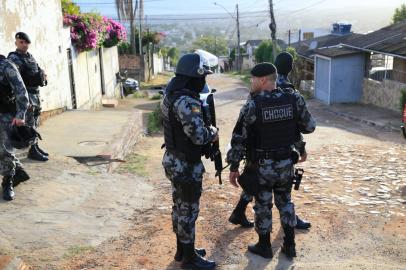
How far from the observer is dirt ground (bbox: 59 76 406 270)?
12.5 feet

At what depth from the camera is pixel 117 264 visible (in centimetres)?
367

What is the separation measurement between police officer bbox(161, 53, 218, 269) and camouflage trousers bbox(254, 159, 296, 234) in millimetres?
529

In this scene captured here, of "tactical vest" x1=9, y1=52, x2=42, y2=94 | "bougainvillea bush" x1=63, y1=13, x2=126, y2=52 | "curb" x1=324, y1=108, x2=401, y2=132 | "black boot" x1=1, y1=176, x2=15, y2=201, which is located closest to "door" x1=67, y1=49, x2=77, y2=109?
"bougainvillea bush" x1=63, y1=13, x2=126, y2=52

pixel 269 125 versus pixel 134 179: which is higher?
pixel 269 125

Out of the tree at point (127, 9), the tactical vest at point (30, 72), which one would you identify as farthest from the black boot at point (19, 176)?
the tree at point (127, 9)

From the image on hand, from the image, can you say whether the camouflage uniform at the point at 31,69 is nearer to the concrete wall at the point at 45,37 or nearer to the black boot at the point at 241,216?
the concrete wall at the point at 45,37

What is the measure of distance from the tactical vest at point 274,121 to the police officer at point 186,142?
40 cm

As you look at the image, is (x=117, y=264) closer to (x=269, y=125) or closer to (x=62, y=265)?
(x=62, y=265)

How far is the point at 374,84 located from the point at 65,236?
1564 cm

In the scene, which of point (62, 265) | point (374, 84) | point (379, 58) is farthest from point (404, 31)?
point (62, 265)

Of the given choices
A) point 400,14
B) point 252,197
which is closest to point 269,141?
point 252,197

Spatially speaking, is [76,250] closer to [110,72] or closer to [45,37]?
[45,37]

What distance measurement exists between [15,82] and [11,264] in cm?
198

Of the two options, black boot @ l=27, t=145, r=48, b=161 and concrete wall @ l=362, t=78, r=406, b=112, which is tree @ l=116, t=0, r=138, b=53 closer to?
concrete wall @ l=362, t=78, r=406, b=112
